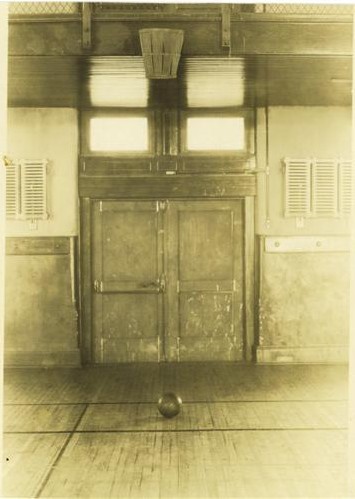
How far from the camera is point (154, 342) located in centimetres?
749

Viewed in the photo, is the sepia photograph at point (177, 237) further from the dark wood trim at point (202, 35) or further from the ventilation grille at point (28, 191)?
the dark wood trim at point (202, 35)

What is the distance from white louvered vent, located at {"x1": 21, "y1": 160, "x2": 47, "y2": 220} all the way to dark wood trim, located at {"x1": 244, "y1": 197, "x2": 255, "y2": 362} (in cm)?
266

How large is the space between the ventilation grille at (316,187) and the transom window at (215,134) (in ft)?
2.43

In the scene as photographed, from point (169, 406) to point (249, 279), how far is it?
2726 millimetres

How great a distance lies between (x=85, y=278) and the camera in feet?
24.6

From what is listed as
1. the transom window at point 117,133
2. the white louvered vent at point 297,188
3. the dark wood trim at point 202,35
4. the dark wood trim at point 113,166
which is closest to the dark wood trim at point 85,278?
the dark wood trim at point 113,166

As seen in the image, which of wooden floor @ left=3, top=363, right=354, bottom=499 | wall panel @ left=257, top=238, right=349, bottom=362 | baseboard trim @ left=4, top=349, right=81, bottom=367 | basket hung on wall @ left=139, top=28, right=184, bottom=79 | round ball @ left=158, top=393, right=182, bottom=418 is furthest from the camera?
wall panel @ left=257, top=238, right=349, bottom=362

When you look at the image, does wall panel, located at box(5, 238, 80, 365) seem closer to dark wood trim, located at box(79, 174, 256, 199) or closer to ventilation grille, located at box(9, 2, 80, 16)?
dark wood trim, located at box(79, 174, 256, 199)

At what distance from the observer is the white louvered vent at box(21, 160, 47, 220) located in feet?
24.2

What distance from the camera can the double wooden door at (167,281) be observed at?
24.6 feet

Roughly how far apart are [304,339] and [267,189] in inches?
79.8

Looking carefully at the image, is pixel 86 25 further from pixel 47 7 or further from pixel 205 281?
pixel 205 281

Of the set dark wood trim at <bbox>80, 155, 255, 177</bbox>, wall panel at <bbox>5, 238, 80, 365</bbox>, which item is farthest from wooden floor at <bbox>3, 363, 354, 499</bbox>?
dark wood trim at <bbox>80, 155, 255, 177</bbox>

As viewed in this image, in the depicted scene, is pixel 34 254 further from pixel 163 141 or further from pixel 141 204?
pixel 163 141
